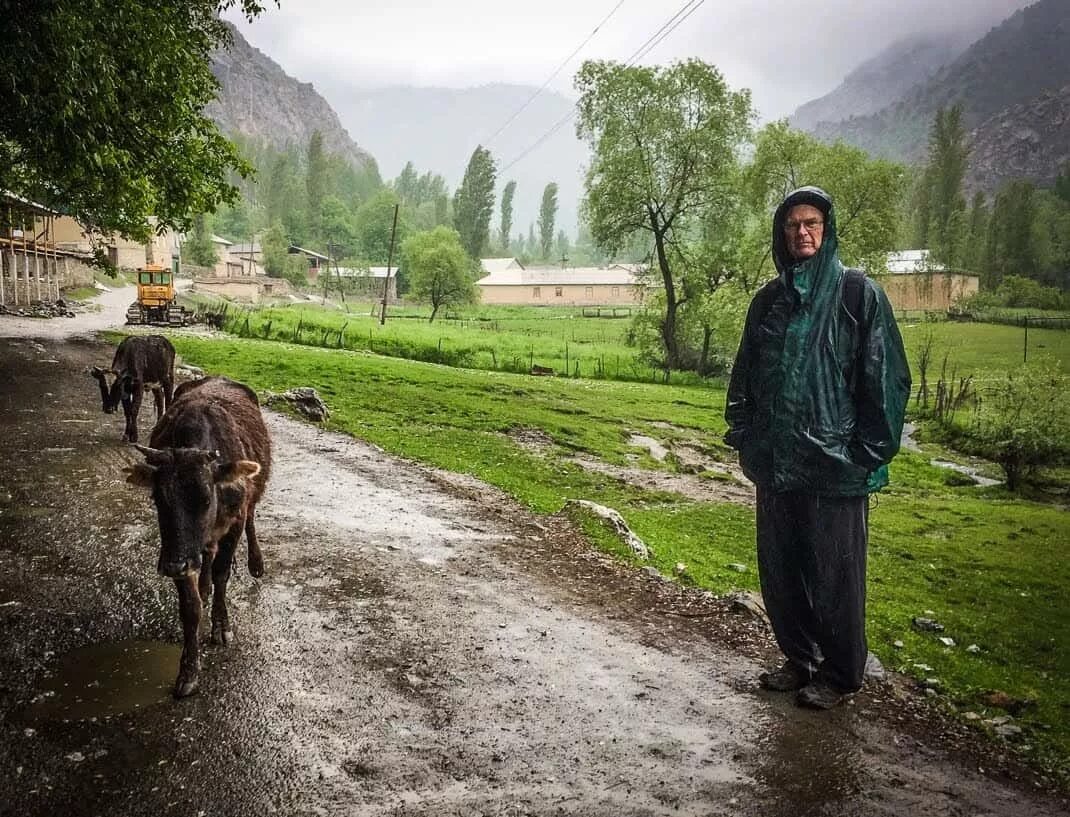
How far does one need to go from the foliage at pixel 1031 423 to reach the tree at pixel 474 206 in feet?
258

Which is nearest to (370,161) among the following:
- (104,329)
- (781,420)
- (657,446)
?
(104,329)

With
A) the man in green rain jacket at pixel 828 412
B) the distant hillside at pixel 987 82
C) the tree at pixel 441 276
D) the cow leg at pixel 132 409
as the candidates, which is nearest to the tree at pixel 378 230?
the tree at pixel 441 276

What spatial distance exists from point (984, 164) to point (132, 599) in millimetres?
30277

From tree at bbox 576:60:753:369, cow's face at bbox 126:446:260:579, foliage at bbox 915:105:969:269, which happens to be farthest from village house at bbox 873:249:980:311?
cow's face at bbox 126:446:260:579

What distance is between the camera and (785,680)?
4.52m

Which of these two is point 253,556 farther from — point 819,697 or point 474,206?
point 474,206

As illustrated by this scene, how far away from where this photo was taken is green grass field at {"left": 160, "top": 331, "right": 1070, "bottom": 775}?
20.5ft

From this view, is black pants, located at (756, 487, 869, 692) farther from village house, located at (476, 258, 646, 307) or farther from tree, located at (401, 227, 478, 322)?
village house, located at (476, 258, 646, 307)

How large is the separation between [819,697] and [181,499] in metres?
4.01

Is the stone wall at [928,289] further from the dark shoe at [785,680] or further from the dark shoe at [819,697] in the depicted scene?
the dark shoe at [819,697]

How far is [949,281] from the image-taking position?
25281mm

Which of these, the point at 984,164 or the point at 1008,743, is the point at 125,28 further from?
the point at 984,164

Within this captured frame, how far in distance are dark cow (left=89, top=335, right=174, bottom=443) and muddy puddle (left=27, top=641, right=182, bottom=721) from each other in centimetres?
685

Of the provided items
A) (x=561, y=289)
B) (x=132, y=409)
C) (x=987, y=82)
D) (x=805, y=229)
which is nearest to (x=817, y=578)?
(x=805, y=229)
